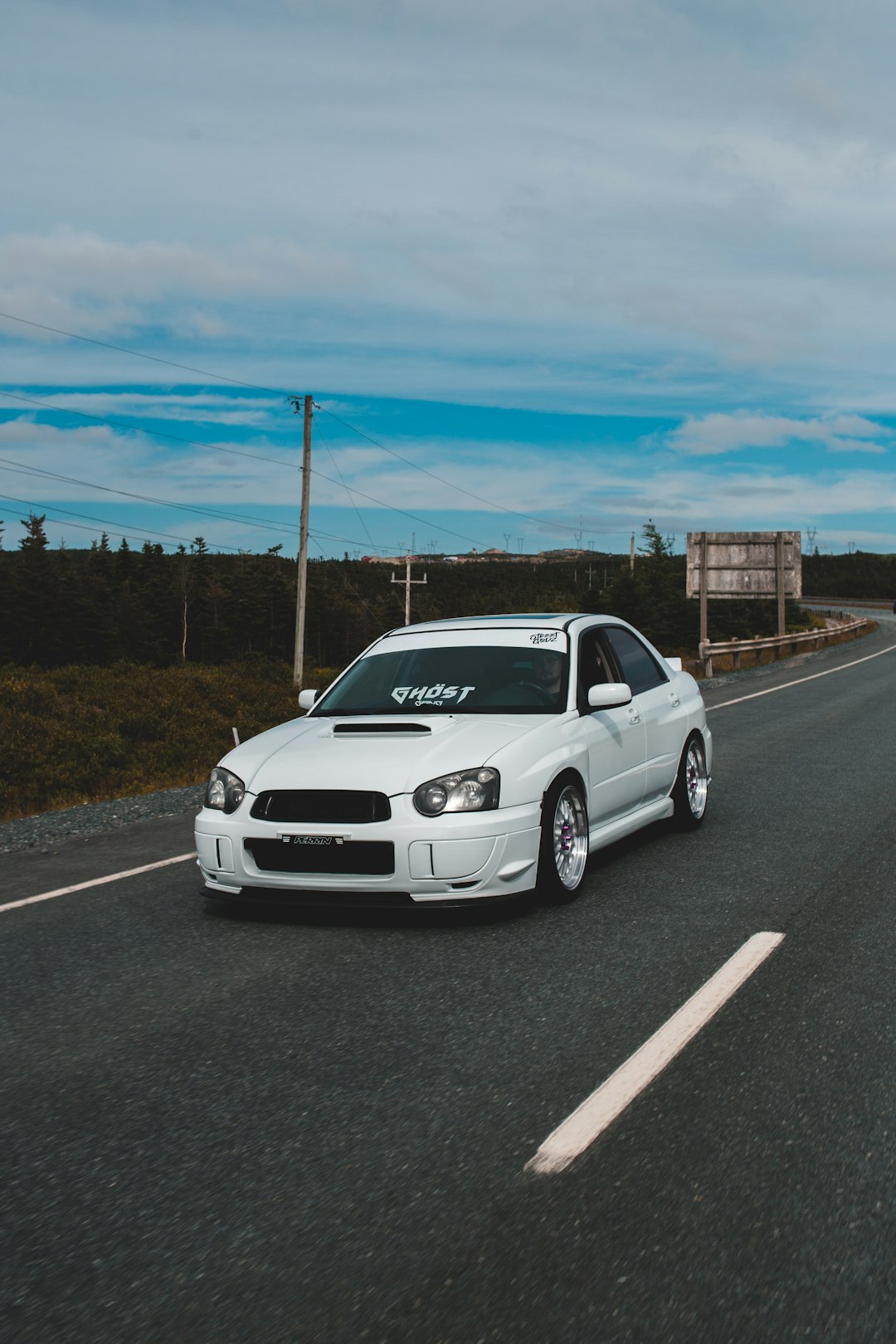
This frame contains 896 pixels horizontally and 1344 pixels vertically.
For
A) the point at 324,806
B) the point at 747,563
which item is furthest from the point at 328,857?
the point at 747,563

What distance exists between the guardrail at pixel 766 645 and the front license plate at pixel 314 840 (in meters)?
22.2

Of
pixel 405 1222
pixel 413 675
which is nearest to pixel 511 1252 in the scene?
A: pixel 405 1222

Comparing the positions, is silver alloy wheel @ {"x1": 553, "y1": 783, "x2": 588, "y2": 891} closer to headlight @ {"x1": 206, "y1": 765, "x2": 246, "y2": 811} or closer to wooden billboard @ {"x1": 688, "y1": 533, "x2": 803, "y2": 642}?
headlight @ {"x1": 206, "y1": 765, "x2": 246, "y2": 811}

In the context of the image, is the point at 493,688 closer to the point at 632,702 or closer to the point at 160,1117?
the point at 632,702

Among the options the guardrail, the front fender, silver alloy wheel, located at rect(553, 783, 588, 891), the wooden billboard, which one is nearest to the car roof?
the front fender

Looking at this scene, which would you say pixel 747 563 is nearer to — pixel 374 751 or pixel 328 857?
pixel 374 751

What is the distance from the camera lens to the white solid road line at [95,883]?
6816 mm

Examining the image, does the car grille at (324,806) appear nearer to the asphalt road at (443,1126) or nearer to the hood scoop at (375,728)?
the asphalt road at (443,1126)

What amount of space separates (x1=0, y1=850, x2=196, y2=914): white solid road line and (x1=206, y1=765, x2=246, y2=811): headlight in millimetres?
1457

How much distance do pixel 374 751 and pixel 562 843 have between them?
119 cm

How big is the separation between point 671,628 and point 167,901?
8788 centimetres

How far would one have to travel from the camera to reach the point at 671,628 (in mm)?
92312

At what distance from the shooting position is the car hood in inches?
229

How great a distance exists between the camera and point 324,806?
5.81m
